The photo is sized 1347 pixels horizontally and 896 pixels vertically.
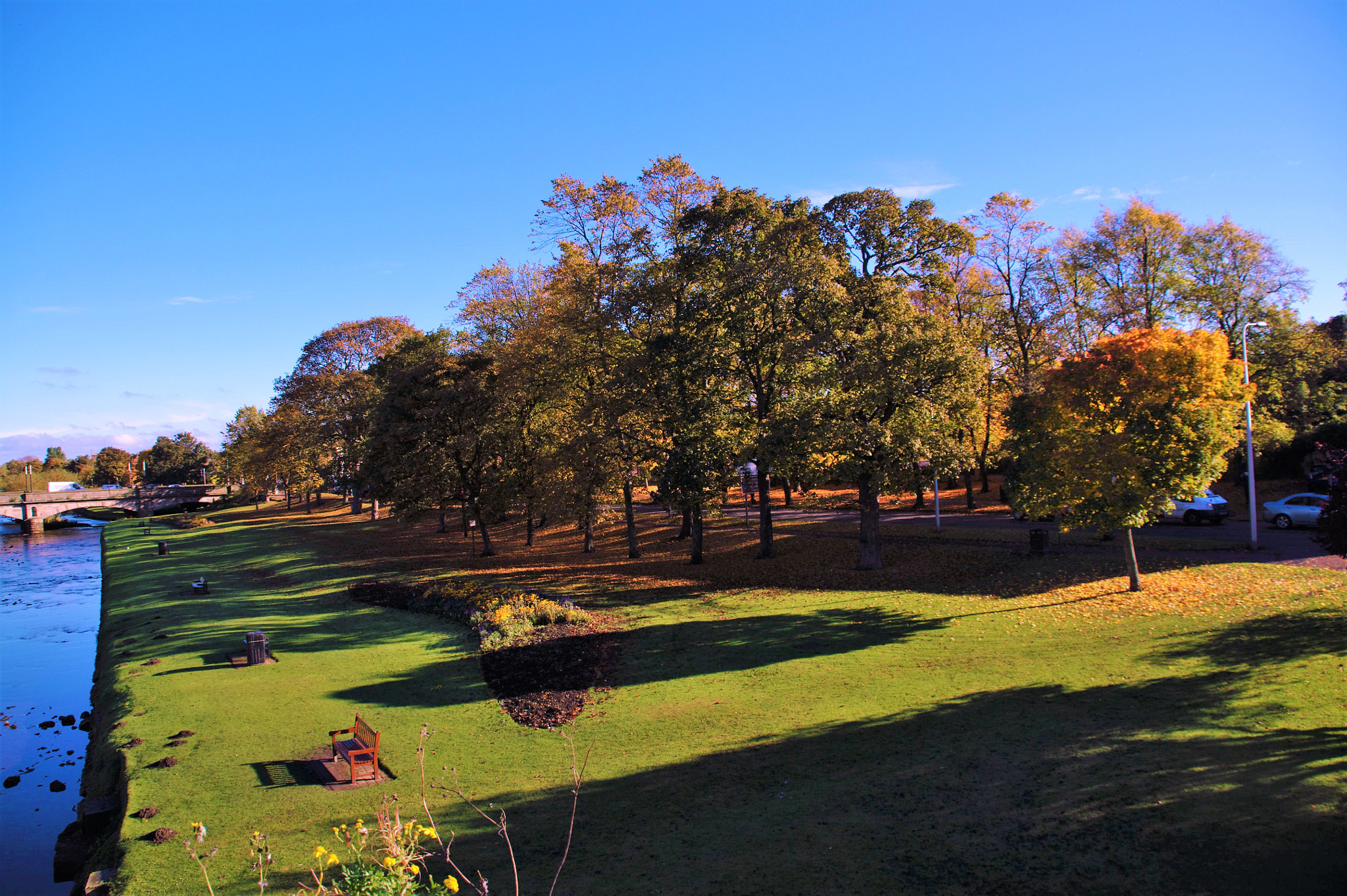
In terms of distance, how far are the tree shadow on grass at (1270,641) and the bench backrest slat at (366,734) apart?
1479 centimetres

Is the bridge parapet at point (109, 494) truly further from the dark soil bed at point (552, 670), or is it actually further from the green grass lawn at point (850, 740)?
the dark soil bed at point (552, 670)

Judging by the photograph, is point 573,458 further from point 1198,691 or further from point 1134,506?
point 1198,691

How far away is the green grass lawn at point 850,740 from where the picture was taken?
315 inches

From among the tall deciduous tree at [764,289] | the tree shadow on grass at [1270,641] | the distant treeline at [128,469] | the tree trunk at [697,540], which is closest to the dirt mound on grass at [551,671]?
the tall deciduous tree at [764,289]

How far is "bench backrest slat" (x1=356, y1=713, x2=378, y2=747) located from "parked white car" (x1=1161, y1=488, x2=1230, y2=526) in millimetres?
32561

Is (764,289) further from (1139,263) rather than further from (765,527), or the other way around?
(1139,263)

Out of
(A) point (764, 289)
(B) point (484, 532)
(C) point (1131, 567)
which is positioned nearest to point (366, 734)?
(A) point (764, 289)

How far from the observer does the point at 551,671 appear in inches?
645

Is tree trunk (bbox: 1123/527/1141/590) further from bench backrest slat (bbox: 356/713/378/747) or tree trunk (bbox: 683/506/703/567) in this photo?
bench backrest slat (bbox: 356/713/378/747)

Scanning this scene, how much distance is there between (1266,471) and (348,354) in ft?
210

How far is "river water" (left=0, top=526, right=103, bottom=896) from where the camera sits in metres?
11.2

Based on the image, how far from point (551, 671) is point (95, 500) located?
8871 cm

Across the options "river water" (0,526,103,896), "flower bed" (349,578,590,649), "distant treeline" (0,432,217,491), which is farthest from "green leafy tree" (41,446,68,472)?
"flower bed" (349,578,590,649)

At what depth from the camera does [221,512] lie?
8056cm
